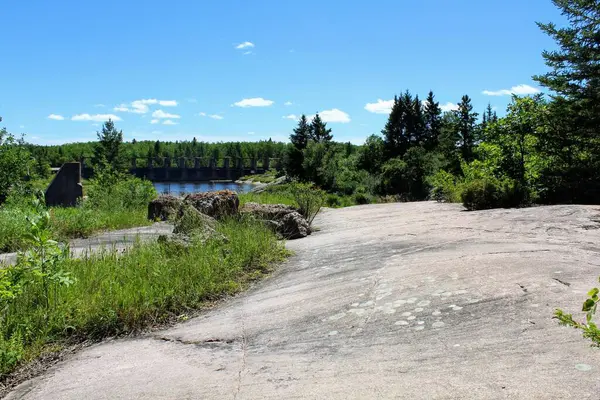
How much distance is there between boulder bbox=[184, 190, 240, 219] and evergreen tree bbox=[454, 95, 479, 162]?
3526cm

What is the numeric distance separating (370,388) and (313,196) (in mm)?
10197

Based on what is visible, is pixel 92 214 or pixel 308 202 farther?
pixel 308 202

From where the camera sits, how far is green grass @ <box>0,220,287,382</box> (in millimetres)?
4297

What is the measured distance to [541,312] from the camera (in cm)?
361

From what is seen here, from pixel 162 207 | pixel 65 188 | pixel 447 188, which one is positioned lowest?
pixel 162 207

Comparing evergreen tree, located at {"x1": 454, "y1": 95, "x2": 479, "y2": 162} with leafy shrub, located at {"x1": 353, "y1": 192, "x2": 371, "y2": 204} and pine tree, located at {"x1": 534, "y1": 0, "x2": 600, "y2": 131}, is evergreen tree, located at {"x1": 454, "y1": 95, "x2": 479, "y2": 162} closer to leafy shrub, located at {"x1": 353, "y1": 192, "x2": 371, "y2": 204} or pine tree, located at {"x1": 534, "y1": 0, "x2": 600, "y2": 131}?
leafy shrub, located at {"x1": 353, "y1": 192, "x2": 371, "y2": 204}

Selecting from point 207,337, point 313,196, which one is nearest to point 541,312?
point 207,337

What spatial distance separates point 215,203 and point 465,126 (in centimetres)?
4259

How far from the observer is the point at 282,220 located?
9.94 m

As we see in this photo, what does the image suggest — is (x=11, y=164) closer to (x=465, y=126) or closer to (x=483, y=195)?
(x=483, y=195)

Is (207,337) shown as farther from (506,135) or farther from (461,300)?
(506,135)

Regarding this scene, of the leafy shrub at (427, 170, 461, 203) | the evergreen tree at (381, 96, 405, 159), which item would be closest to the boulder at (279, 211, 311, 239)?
the leafy shrub at (427, 170, 461, 203)

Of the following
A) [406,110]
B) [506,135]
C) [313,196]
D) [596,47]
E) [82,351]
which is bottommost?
[82,351]

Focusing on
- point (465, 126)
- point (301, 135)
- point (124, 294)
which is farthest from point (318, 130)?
point (124, 294)
